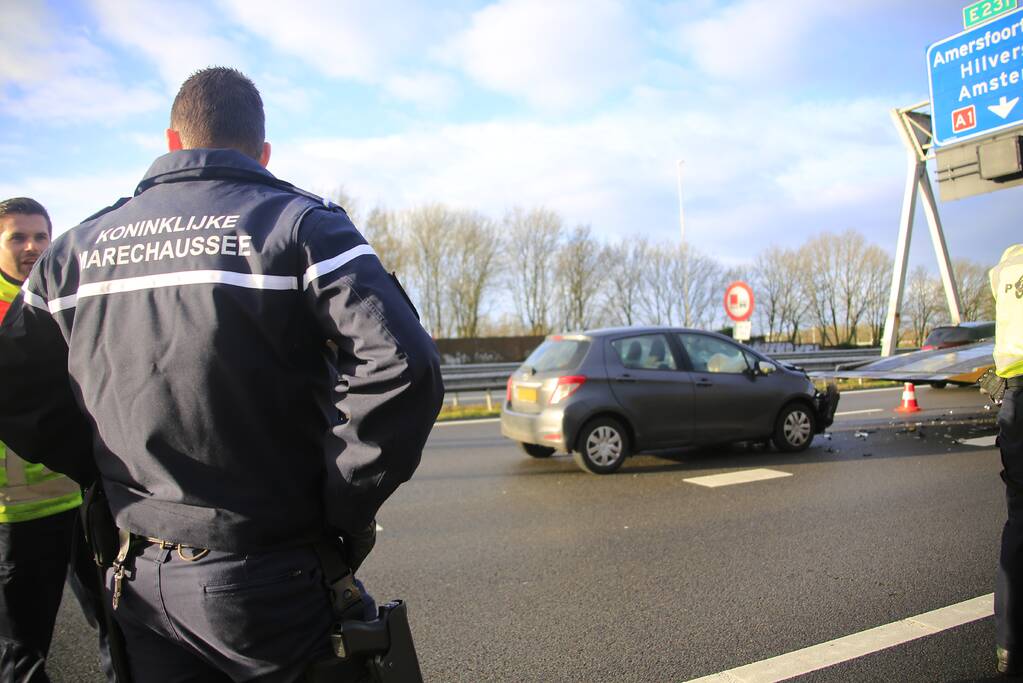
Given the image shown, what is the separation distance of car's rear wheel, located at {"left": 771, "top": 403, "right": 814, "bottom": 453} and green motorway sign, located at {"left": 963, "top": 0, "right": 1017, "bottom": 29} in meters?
8.90

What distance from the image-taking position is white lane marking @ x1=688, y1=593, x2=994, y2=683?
3277 mm

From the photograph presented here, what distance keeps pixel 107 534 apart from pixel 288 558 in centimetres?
52

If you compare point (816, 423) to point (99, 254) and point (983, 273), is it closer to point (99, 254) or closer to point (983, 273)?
point (99, 254)

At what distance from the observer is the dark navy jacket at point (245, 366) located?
159 cm

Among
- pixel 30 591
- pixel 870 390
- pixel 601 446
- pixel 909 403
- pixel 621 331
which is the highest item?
pixel 621 331

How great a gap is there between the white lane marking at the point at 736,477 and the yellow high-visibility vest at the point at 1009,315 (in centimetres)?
428

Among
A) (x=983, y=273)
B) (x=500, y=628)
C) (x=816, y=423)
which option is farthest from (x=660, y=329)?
(x=983, y=273)

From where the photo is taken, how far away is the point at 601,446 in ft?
26.8

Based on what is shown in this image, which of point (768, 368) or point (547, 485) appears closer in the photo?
point (547, 485)

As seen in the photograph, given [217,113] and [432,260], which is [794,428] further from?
[432,260]

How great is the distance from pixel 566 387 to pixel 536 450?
132cm

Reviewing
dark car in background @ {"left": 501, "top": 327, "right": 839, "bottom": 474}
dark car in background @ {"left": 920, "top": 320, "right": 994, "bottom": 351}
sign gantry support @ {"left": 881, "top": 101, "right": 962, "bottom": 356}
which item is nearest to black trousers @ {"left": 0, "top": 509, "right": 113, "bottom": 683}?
dark car in background @ {"left": 501, "top": 327, "right": 839, "bottom": 474}

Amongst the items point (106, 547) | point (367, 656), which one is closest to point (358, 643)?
point (367, 656)

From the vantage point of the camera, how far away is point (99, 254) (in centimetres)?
174
